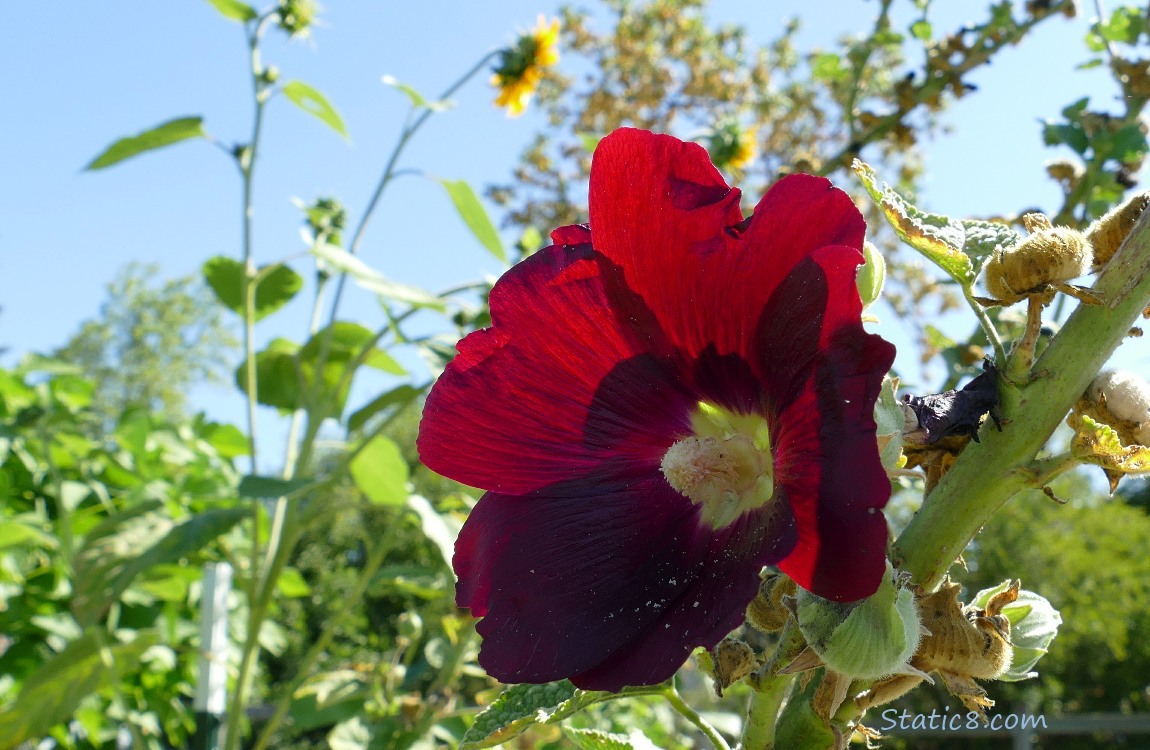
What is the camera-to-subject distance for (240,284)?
1855 mm

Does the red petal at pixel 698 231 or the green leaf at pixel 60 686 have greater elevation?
the red petal at pixel 698 231

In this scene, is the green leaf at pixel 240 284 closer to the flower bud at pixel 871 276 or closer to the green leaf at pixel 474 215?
the green leaf at pixel 474 215

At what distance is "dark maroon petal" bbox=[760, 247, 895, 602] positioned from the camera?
0.31m

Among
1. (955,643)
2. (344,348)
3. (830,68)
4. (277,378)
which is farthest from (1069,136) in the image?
(277,378)

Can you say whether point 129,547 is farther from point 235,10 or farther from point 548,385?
point 548,385

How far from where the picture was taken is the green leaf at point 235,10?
1.79 m

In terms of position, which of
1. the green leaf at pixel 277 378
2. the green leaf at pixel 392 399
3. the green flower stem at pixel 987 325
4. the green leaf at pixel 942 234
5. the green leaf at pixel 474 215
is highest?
the green leaf at pixel 474 215

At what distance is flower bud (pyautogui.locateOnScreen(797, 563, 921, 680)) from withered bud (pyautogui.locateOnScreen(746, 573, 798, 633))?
0.17 ft

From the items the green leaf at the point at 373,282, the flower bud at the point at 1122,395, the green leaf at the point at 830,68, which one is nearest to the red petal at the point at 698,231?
the flower bud at the point at 1122,395

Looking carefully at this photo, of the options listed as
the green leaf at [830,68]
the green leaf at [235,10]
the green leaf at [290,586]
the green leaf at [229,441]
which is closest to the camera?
the green leaf at [830,68]

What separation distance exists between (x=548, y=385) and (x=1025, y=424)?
20 cm

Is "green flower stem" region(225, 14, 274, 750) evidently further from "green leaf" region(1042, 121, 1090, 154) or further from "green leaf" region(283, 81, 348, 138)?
"green leaf" region(1042, 121, 1090, 154)

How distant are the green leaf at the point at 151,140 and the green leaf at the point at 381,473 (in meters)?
0.65

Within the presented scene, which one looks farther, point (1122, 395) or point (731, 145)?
point (731, 145)
